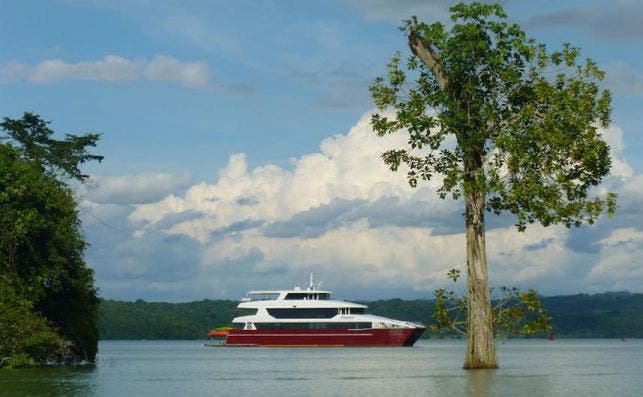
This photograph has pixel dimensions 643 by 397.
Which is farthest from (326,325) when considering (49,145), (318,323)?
(49,145)

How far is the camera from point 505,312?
139 ft

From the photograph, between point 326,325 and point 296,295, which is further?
point 296,295

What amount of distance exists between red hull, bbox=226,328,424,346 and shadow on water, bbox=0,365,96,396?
188ft

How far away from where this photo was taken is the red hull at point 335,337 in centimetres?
10844

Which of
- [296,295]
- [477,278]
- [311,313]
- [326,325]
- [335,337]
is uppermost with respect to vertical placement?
[296,295]

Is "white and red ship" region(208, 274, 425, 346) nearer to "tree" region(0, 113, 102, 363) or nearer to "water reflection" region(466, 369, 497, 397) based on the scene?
"tree" region(0, 113, 102, 363)

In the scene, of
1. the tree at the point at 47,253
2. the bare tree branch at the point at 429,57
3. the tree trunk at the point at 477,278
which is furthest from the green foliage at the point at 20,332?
the bare tree branch at the point at 429,57

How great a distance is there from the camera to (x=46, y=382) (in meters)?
40.6

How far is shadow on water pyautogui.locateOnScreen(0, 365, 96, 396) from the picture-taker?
3578 cm

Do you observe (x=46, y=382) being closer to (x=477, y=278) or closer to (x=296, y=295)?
(x=477, y=278)

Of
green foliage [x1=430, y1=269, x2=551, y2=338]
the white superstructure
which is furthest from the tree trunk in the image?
the white superstructure

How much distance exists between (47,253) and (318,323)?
61.0 m

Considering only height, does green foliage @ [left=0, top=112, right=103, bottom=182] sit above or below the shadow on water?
above

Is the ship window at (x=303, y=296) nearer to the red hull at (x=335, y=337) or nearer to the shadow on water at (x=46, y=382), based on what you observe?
the red hull at (x=335, y=337)
